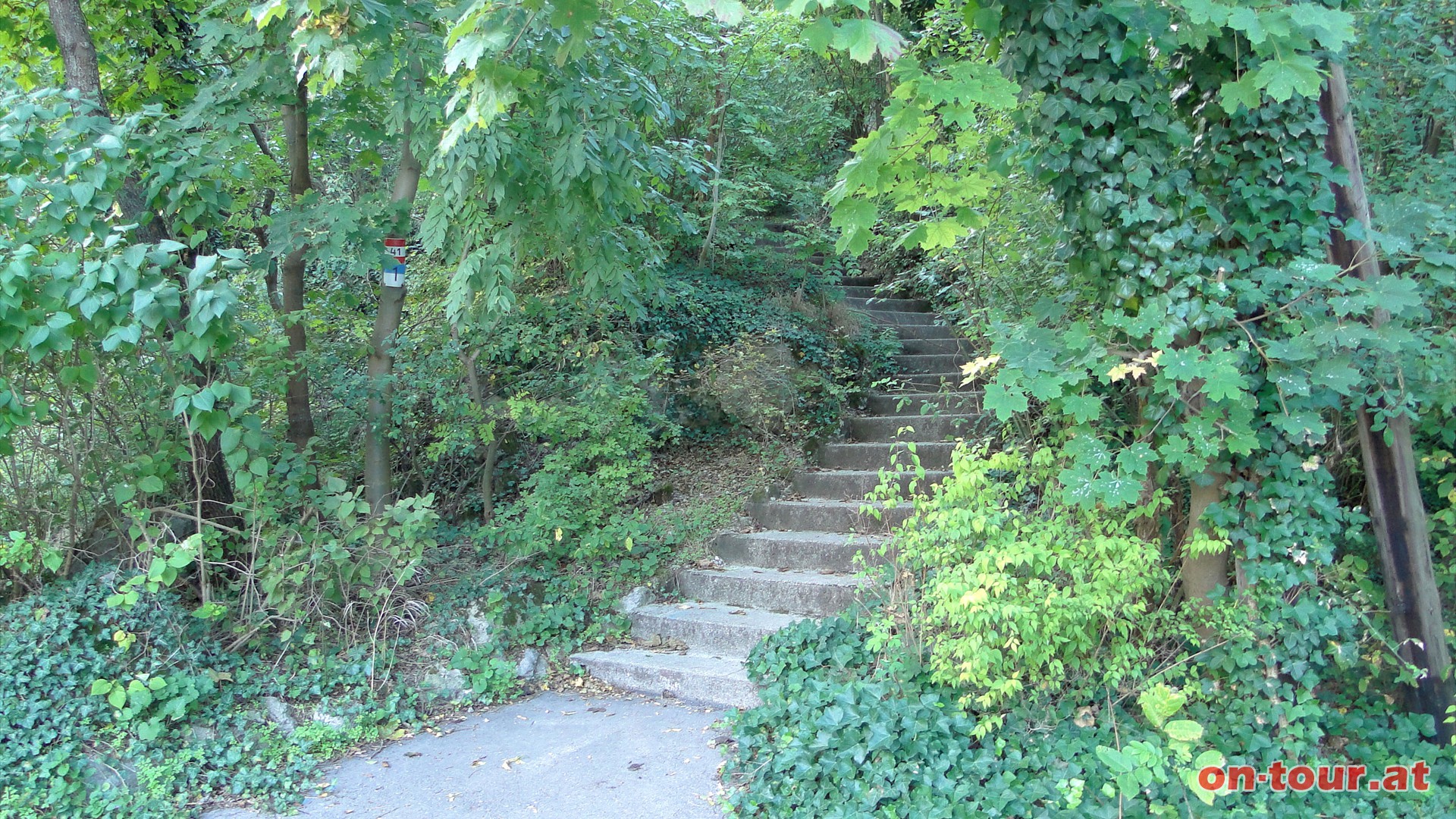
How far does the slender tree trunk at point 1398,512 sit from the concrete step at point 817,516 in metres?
2.64

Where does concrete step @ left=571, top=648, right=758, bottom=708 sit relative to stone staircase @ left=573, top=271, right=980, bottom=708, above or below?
below

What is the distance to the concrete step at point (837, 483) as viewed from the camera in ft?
21.3

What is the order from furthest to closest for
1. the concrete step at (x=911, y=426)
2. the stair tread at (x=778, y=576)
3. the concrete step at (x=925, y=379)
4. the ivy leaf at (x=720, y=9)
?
the concrete step at (x=925, y=379) → the concrete step at (x=911, y=426) → the stair tread at (x=778, y=576) → the ivy leaf at (x=720, y=9)

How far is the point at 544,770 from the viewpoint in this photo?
4.04 m

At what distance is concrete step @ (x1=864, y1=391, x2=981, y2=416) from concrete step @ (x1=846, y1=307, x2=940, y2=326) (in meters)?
1.87

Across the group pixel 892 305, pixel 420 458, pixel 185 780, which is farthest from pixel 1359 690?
pixel 892 305

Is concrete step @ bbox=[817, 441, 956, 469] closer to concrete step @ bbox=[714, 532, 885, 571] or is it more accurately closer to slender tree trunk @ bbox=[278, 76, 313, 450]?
concrete step @ bbox=[714, 532, 885, 571]

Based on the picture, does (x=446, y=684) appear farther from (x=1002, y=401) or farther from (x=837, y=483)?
(x=1002, y=401)

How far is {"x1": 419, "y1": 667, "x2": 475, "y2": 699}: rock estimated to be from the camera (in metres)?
4.78

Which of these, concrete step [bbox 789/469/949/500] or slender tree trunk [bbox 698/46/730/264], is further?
slender tree trunk [bbox 698/46/730/264]

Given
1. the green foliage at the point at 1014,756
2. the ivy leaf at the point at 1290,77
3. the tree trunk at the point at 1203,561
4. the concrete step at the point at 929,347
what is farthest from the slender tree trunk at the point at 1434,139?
the concrete step at the point at 929,347

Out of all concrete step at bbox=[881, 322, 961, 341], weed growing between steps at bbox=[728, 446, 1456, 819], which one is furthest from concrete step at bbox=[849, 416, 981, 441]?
weed growing between steps at bbox=[728, 446, 1456, 819]

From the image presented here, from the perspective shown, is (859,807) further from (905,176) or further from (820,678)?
(905,176)

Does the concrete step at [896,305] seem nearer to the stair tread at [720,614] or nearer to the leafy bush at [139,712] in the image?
the stair tread at [720,614]
